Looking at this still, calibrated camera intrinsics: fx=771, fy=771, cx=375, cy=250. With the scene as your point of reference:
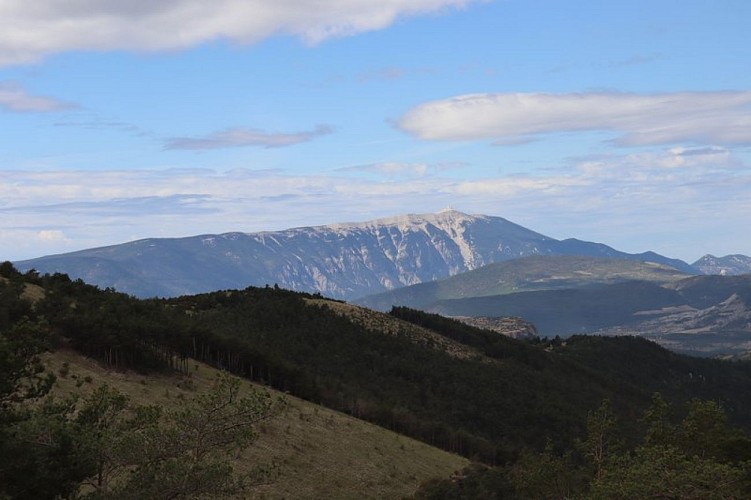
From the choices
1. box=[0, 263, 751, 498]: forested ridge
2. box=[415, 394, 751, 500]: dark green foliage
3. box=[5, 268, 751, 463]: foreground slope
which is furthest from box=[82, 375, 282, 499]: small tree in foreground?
box=[5, 268, 751, 463]: foreground slope

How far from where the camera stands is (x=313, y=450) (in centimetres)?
7238

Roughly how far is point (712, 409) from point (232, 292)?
459 ft

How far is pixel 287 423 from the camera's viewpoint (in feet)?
256

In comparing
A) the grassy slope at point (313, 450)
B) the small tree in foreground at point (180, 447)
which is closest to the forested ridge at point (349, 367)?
the grassy slope at point (313, 450)

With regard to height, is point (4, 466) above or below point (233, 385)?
below

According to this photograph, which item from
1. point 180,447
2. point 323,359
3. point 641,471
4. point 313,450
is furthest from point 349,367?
point 180,447

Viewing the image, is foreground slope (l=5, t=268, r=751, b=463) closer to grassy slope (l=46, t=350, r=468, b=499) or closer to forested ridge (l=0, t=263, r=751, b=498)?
forested ridge (l=0, t=263, r=751, b=498)

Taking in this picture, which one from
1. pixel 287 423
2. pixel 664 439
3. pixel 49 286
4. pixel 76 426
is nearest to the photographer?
pixel 76 426

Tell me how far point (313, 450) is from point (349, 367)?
297ft

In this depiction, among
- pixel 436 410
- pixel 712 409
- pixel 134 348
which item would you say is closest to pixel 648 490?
pixel 712 409

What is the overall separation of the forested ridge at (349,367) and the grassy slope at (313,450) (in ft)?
12.9

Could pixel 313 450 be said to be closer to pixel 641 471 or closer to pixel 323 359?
pixel 641 471

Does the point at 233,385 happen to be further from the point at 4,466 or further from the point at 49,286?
the point at 49,286

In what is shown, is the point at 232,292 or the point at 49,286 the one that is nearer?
the point at 49,286
